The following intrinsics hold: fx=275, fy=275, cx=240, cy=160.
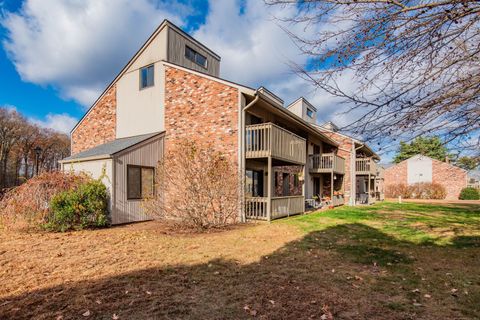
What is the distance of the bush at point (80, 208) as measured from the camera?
368 inches

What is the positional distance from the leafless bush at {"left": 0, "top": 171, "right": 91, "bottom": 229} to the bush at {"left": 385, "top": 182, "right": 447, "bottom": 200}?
1415 inches

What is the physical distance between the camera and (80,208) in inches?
383

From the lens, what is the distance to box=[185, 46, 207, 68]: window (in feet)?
50.4

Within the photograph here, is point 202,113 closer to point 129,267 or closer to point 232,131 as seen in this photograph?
point 232,131

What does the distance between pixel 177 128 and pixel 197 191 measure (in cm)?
461

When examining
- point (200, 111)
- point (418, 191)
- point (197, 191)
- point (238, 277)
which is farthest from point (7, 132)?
point (418, 191)

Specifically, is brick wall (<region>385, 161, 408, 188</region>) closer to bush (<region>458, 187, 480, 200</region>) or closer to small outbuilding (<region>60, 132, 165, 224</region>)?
bush (<region>458, 187, 480, 200</region>)

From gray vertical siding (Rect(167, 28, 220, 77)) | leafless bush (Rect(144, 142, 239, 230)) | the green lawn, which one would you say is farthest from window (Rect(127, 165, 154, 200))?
the green lawn

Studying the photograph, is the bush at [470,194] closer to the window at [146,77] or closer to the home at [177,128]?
the home at [177,128]

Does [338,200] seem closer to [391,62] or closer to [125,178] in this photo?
[125,178]

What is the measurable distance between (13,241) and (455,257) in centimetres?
1155

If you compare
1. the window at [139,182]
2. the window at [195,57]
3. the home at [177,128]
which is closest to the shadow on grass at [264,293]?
the home at [177,128]

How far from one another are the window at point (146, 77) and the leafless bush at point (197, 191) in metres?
5.25

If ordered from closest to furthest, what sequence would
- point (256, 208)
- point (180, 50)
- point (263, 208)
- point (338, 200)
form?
1. point (256, 208)
2. point (263, 208)
3. point (180, 50)
4. point (338, 200)
